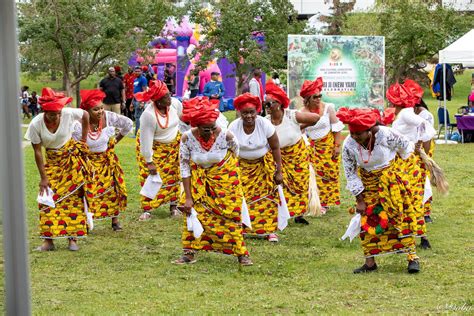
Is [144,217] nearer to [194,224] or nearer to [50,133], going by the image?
[50,133]

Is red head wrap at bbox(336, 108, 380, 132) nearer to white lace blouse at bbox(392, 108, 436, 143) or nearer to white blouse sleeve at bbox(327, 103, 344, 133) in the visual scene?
white lace blouse at bbox(392, 108, 436, 143)

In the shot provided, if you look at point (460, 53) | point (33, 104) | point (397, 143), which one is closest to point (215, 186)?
point (397, 143)

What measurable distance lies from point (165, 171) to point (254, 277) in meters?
3.79

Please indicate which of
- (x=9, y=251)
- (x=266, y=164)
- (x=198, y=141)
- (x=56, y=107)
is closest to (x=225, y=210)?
(x=198, y=141)

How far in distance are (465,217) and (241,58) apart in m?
16.4

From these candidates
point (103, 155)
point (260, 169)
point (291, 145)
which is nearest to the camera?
point (260, 169)

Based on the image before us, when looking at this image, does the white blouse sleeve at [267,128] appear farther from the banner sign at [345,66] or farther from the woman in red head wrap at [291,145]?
the banner sign at [345,66]

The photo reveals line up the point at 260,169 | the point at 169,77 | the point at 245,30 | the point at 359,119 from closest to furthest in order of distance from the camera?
1. the point at 359,119
2. the point at 260,169
3. the point at 245,30
4. the point at 169,77

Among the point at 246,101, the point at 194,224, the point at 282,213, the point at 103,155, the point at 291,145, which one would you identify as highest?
the point at 246,101

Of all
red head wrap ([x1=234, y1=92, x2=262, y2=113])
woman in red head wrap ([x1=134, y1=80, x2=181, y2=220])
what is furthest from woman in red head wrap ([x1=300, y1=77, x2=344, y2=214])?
red head wrap ([x1=234, y1=92, x2=262, y2=113])

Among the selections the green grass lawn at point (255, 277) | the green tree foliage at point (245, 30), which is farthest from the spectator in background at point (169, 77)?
the green grass lawn at point (255, 277)

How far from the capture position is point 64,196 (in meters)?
9.85

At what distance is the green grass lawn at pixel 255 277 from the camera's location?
7309mm

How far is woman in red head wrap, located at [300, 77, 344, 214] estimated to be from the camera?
12164mm
